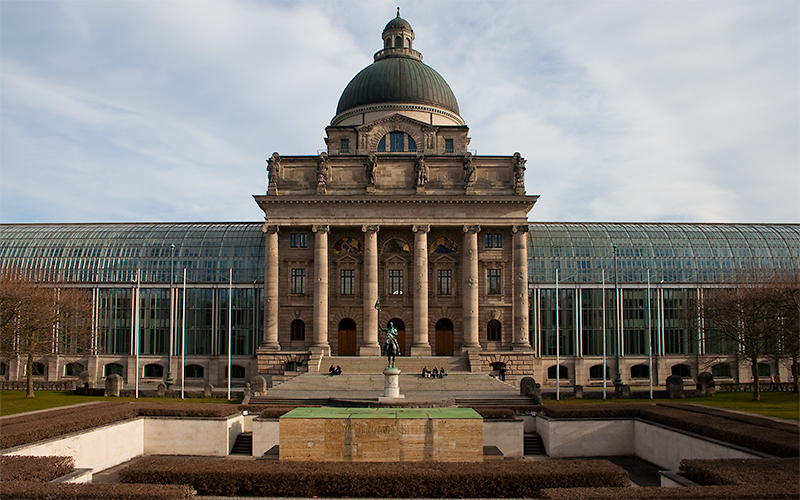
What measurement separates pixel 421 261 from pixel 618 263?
2531 centimetres

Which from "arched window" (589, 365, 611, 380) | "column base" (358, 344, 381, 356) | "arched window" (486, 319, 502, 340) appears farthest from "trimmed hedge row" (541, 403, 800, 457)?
"arched window" (589, 365, 611, 380)

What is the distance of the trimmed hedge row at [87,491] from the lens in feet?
61.3

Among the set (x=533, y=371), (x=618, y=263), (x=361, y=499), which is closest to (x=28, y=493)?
(x=361, y=499)

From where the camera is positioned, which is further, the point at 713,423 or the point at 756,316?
the point at 756,316

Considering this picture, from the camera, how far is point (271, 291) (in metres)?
67.9

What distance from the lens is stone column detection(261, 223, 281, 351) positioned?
67.7 meters

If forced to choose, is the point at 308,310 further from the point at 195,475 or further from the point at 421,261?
the point at 195,475

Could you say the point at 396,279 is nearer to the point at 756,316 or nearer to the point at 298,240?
the point at 298,240

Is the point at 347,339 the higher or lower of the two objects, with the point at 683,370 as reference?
higher

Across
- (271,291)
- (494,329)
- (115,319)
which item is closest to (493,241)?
(494,329)

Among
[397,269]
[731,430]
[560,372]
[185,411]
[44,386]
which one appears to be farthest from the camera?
[560,372]

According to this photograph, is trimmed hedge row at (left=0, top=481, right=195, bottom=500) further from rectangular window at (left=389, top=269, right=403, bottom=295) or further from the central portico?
rectangular window at (left=389, top=269, right=403, bottom=295)

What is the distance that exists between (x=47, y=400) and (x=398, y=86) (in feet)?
162

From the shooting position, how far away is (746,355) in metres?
55.0
